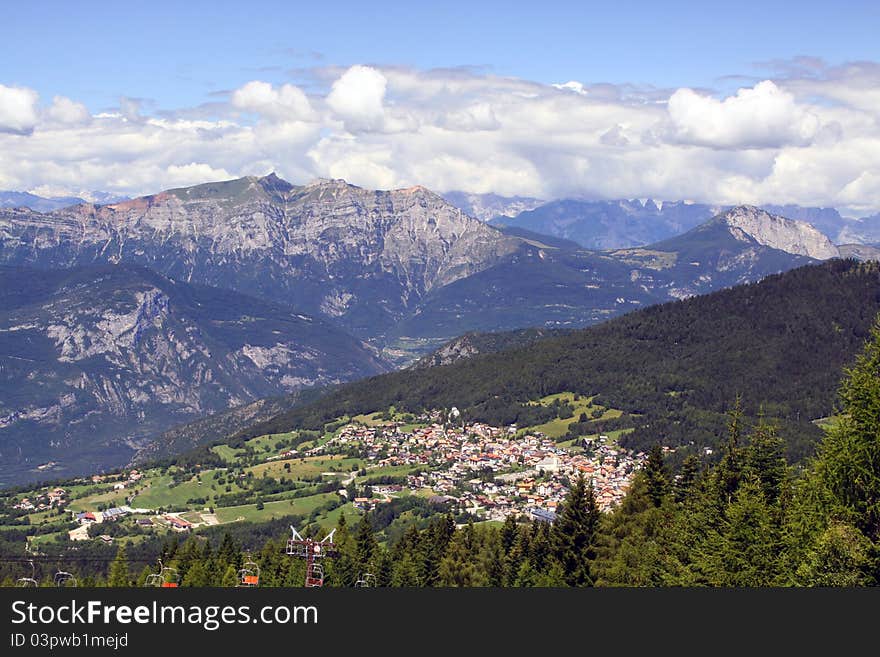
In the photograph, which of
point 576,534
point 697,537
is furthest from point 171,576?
point 697,537

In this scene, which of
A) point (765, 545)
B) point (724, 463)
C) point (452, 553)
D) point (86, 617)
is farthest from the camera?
point (452, 553)

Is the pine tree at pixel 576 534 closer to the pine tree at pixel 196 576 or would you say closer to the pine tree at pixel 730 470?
the pine tree at pixel 730 470

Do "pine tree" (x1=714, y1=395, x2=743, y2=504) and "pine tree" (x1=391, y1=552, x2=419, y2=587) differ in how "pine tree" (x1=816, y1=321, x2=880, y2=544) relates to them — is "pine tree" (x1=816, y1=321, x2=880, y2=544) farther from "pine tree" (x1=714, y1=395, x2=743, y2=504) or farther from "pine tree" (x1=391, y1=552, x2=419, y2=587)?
"pine tree" (x1=391, y1=552, x2=419, y2=587)

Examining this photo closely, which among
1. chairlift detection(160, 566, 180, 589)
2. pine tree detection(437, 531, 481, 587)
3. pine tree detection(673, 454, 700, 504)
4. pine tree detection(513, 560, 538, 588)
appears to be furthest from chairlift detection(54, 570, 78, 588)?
pine tree detection(673, 454, 700, 504)

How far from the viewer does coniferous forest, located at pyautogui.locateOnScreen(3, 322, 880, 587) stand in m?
34.8

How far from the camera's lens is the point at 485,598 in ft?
84.2

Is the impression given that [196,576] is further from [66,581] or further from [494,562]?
[494,562]

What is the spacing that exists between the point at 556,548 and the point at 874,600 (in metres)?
43.0

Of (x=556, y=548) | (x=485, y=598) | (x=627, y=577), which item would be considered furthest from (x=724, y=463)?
(x=485, y=598)

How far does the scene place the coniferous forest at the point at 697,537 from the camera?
34.8 m

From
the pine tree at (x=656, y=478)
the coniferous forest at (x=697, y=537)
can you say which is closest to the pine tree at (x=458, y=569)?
the coniferous forest at (x=697, y=537)

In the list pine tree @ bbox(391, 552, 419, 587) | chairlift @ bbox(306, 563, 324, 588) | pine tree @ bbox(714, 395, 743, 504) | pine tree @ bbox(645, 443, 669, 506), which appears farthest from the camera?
pine tree @ bbox(391, 552, 419, 587)

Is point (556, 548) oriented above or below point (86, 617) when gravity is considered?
below

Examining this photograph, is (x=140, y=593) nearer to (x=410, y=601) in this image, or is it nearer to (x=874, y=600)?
(x=410, y=601)
